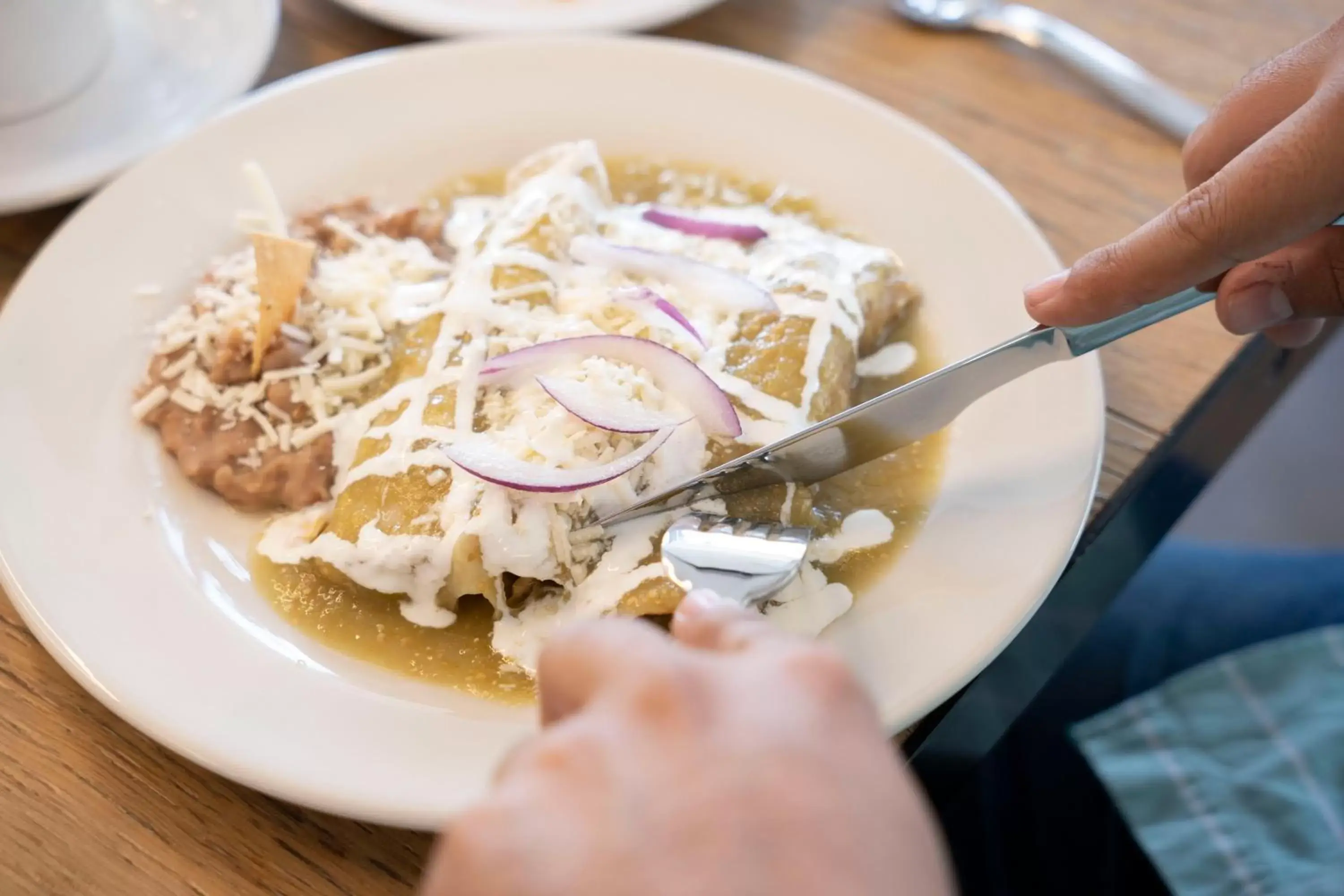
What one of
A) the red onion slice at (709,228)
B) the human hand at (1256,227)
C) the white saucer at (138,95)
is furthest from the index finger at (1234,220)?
the white saucer at (138,95)

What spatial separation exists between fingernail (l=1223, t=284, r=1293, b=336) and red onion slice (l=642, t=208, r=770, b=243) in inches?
27.5

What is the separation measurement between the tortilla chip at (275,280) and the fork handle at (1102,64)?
5.01 feet

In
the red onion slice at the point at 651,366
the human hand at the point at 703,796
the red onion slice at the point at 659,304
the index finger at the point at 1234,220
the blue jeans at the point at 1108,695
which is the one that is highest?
the index finger at the point at 1234,220

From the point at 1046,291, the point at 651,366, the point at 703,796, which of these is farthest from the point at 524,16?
the point at 703,796

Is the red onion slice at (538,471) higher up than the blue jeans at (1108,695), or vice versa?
the red onion slice at (538,471)

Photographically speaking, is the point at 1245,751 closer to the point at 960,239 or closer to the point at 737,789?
the point at 960,239

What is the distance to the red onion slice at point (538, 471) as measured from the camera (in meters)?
1.29

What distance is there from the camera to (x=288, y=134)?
1.78m

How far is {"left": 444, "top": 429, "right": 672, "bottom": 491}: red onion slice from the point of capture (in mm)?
1287

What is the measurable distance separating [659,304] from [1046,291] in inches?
21.6

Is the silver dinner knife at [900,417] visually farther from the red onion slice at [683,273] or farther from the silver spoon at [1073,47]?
the silver spoon at [1073,47]

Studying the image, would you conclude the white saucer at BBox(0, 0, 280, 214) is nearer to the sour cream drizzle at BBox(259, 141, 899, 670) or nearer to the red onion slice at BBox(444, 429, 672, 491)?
the sour cream drizzle at BBox(259, 141, 899, 670)

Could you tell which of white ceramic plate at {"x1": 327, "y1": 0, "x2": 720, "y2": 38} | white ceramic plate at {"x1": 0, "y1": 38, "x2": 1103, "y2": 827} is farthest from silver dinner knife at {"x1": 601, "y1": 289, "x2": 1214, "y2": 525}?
white ceramic plate at {"x1": 327, "y1": 0, "x2": 720, "y2": 38}

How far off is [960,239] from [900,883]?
1.27 metres
